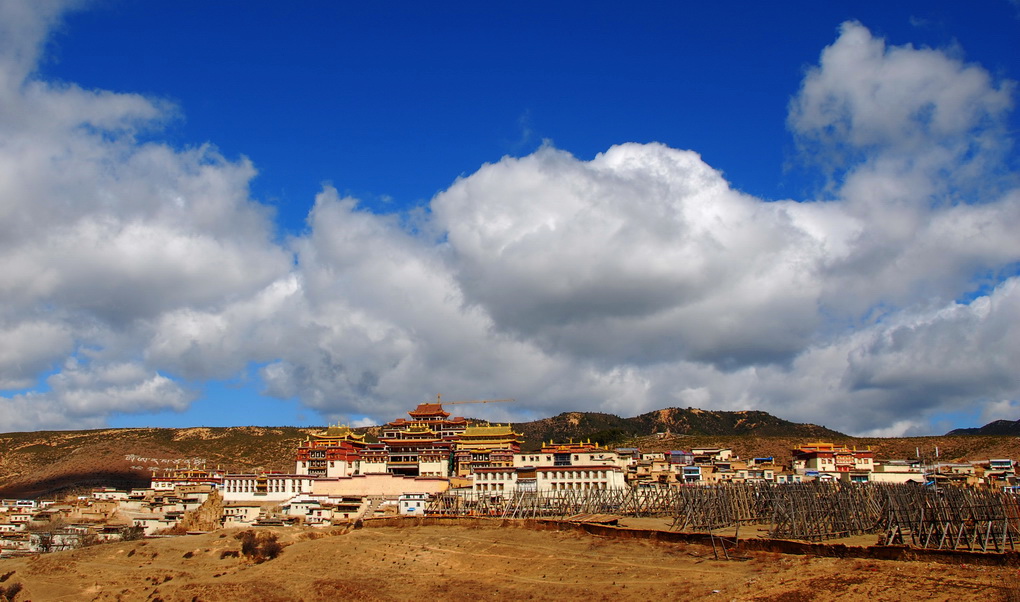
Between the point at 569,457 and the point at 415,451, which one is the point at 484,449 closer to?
the point at 415,451

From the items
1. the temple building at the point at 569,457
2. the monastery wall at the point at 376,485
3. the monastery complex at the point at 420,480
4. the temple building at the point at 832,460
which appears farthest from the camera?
the temple building at the point at 832,460

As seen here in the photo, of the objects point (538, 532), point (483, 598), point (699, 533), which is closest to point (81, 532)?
point (538, 532)

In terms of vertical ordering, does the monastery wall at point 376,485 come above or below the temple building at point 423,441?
below

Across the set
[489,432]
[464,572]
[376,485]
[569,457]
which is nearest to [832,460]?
[569,457]

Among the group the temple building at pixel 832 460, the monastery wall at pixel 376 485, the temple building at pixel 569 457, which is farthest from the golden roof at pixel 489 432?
the temple building at pixel 832 460

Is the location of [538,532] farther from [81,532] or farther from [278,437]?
[278,437]

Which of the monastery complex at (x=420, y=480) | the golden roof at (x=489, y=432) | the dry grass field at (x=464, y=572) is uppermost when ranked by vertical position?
the golden roof at (x=489, y=432)

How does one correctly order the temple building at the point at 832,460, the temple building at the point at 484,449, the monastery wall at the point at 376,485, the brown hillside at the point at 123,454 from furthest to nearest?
the brown hillside at the point at 123,454 < the temple building at the point at 832,460 < the temple building at the point at 484,449 < the monastery wall at the point at 376,485

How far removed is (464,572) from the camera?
57.1 metres

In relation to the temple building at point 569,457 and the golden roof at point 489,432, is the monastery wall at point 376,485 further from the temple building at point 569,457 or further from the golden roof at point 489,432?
the golden roof at point 489,432

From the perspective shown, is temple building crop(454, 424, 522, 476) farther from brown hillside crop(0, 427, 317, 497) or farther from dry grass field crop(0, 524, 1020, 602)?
brown hillside crop(0, 427, 317, 497)

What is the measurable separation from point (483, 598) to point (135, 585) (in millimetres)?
26930

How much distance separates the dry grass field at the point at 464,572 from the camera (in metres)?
43.7

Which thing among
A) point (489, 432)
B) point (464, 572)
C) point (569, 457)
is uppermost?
point (489, 432)
